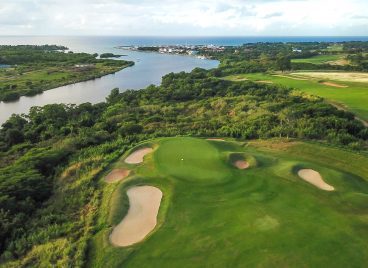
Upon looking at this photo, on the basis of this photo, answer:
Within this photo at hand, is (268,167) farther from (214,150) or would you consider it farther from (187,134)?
(187,134)

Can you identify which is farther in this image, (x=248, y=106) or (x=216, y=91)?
(x=216, y=91)

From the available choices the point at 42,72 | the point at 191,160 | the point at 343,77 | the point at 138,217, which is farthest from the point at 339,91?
the point at 42,72

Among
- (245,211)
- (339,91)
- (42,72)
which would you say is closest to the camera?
(245,211)

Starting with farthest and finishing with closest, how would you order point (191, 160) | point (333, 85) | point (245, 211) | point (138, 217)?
point (333, 85), point (191, 160), point (138, 217), point (245, 211)

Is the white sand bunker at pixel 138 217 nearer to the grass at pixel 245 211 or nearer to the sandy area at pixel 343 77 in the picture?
the grass at pixel 245 211

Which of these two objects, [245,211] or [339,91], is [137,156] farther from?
[339,91]

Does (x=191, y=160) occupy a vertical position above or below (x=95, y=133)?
above

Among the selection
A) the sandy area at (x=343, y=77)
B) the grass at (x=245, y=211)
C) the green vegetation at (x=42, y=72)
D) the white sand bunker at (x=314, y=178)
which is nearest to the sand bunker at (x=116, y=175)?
the grass at (x=245, y=211)

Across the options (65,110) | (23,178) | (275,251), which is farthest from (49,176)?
(65,110)
